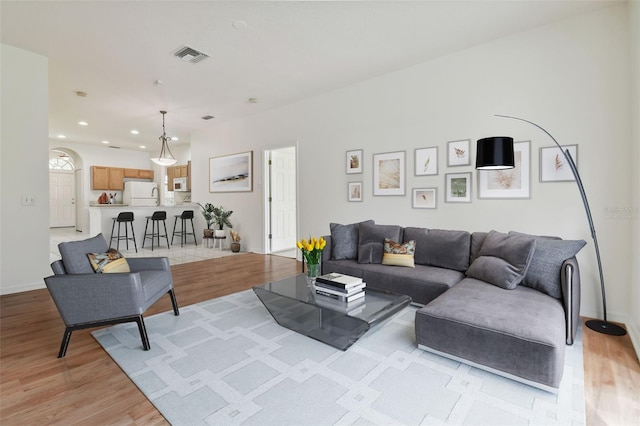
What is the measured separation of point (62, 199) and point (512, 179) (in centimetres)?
1353

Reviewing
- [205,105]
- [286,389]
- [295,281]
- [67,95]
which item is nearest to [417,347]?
[286,389]

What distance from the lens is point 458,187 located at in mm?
3807

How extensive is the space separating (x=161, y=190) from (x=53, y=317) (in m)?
8.59

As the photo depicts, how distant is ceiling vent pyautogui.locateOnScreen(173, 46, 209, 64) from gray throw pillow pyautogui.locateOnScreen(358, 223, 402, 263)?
297cm

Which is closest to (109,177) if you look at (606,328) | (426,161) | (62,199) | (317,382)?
(62,199)

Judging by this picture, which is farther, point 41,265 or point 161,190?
point 161,190

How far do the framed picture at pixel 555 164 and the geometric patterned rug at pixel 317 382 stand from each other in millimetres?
1651

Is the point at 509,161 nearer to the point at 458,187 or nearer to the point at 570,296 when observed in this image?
the point at 458,187

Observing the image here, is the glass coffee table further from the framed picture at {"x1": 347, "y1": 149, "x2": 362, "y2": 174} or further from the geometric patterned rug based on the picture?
the framed picture at {"x1": 347, "y1": 149, "x2": 362, "y2": 174}

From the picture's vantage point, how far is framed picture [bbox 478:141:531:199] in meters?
3.34

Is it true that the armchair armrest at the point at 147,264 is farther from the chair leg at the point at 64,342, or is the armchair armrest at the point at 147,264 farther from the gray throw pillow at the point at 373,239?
the gray throw pillow at the point at 373,239

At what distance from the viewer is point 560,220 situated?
317 centimetres

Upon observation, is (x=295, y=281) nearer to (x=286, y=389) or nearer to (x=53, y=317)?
(x=286, y=389)

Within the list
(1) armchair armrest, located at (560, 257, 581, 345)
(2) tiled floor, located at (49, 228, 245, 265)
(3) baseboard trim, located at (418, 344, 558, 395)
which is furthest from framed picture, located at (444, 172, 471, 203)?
(2) tiled floor, located at (49, 228, 245, 265)
